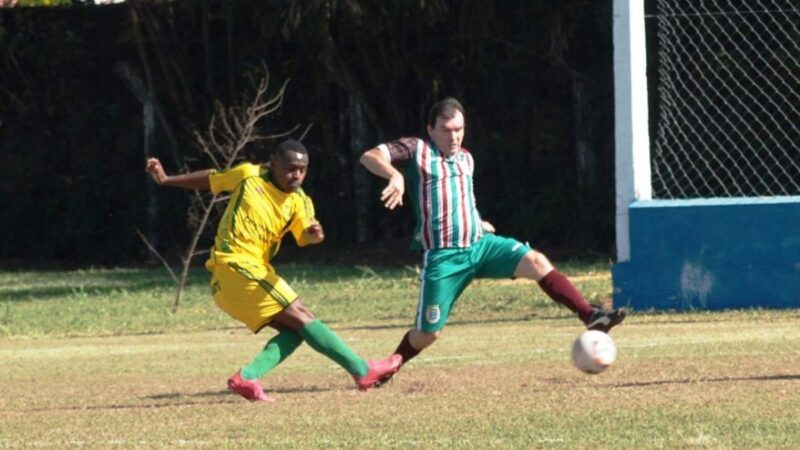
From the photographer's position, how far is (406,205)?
2895cm

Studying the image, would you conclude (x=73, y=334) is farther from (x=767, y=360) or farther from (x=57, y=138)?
(x=57, y=138)

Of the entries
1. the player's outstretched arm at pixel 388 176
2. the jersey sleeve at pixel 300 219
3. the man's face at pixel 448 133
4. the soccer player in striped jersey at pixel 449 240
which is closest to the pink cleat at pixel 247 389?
the soccer player in striped jersey at pixel 449 240

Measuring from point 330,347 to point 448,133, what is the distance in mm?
1374

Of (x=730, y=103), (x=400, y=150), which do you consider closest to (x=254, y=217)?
(x=400, y=150)

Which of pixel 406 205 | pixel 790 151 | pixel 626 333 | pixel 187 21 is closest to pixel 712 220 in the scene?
pixel 626 333

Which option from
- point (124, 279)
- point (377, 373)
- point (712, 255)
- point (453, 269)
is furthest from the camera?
point (124, 279)

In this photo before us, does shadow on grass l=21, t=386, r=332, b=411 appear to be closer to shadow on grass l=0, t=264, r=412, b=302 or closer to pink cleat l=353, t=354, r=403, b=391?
pink cleat l=353, t=354, r=403, b=391

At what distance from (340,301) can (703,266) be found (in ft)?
17.1

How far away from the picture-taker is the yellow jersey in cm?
962

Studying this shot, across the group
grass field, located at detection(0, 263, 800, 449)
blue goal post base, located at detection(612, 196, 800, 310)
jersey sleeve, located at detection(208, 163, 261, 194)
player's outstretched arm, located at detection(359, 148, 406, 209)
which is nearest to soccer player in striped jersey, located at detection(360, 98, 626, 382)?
player's outstretched arm, located at detection(359, 148, 406, 209)

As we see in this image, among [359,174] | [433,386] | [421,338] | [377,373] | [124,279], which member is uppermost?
[421,338]

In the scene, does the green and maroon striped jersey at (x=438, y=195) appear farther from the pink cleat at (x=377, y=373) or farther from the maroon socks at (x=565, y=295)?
the pink cleat at (x=377, y=373)

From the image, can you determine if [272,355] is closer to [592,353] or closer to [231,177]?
[231,177]

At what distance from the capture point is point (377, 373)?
381 inches
